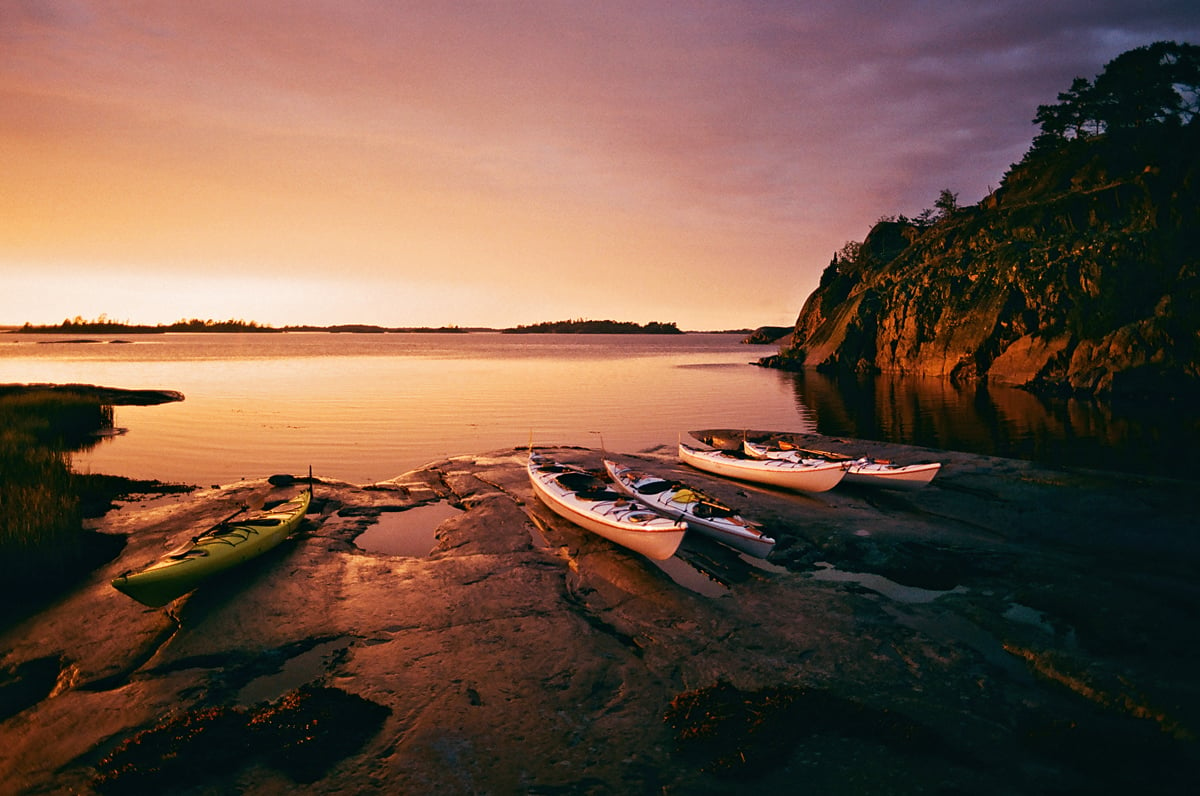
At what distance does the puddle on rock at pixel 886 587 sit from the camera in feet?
42.2

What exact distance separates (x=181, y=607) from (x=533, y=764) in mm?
9486

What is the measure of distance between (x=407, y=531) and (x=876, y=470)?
55.3ft

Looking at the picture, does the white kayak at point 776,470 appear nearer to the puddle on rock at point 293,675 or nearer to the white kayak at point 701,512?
the white kayak at point 701,512

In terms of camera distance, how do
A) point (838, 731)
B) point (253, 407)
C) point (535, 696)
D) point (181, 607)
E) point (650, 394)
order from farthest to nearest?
point (650, 394) → point (253, 407) → point (181, 607) → point (535, 696) → point (838, 731)

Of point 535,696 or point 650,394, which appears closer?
point 535,696

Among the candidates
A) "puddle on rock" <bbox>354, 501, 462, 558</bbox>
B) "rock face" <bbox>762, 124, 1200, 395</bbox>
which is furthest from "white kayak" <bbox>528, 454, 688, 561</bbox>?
"rock face" <bbox>762, 124, 1200, 395</bbox>

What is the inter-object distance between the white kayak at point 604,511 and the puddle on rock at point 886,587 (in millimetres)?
3770

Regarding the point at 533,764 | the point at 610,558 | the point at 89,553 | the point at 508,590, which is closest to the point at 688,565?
the point at 610,558

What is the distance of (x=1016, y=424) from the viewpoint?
3600 centimetres

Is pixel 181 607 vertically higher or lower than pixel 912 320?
lower

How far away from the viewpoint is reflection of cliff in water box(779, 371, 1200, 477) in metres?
27.6

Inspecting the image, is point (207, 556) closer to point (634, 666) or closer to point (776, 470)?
point (634, 666)

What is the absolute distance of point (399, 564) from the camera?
15.1m

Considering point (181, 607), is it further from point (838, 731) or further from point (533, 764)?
point (838, 731)
